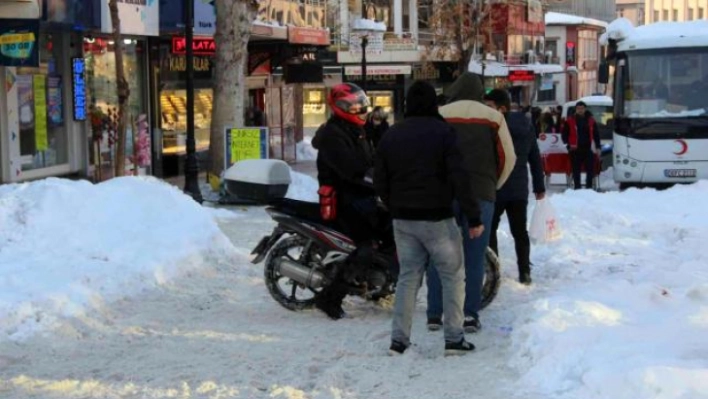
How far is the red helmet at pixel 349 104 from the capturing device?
809 cm

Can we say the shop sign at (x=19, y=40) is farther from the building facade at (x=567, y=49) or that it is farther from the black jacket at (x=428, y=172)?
the building facade at (x=567, y=49)

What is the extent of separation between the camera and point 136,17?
61.0ft

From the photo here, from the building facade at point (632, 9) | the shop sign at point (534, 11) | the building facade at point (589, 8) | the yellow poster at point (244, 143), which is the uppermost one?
the building facade at point (632, 9)

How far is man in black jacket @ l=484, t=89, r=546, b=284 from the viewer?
9.37 meters

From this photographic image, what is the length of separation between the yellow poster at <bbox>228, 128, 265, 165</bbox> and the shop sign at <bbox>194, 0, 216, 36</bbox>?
379cm

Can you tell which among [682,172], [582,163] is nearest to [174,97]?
[582,163]

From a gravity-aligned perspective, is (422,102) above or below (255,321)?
above

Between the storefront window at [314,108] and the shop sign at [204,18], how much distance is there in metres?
22.0

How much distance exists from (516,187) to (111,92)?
44.2ft

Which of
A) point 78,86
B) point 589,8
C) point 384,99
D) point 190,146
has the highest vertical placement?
point 589,8

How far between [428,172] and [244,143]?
1175 cm

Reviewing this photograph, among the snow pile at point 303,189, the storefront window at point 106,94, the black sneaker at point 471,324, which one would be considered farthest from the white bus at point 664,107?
the black sneaker at point 471,324

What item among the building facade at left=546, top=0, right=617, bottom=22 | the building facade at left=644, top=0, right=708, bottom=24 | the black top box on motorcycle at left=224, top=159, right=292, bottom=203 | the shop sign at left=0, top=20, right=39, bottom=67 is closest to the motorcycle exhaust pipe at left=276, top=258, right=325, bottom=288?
the black top box on motorcycle at left=224, top=159, right=292, bottom=203

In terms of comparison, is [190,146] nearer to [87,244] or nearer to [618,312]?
[87,244]
